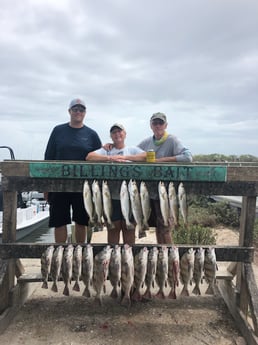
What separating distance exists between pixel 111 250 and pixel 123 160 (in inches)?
41.6

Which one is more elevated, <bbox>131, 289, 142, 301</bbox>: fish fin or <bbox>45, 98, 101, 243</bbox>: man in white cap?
<bbox>45, 98, 101, 243</bbox>: man in white cap

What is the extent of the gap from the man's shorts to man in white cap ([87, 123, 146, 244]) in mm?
505

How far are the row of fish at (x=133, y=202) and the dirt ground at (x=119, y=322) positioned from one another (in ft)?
3.64

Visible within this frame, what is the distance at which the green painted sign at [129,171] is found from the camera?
3.68 meters

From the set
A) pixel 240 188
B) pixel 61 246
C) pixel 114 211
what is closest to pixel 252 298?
pixel 240 188

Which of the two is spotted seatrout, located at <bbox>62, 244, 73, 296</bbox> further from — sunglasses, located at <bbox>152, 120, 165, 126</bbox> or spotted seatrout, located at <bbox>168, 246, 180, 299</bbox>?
sunglasses, located at <bbox>152, 120, 165, 126</bbox>

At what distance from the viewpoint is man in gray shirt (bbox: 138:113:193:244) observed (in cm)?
426

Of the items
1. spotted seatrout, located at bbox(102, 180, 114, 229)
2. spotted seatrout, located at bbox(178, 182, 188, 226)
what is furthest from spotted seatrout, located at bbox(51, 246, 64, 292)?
spotted seatrout, located at bbox(178, 182, 188, 226)

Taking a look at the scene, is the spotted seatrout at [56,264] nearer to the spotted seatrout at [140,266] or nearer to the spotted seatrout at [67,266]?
the spotted seatrout at [67,266]

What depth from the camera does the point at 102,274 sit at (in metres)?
3.44

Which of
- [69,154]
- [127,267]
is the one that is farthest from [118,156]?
[127,267]

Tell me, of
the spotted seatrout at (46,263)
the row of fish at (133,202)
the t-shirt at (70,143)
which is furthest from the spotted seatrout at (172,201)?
the t-shirt at (70,143)

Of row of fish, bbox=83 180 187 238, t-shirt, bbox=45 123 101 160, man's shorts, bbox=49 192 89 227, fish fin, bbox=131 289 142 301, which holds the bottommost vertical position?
fish fin, bbox=131 289 142 301

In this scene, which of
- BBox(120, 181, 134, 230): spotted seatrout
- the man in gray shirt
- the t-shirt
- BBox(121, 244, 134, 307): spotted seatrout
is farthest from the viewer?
the t-shirt
